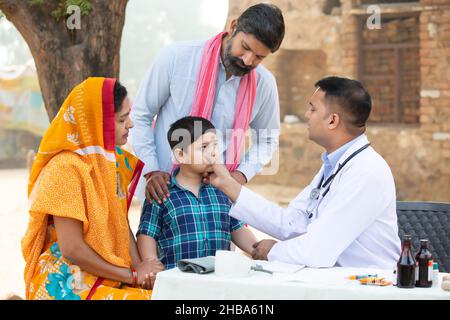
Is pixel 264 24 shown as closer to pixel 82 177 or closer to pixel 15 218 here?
pixel 82 177

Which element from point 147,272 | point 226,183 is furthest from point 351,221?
point 147,272

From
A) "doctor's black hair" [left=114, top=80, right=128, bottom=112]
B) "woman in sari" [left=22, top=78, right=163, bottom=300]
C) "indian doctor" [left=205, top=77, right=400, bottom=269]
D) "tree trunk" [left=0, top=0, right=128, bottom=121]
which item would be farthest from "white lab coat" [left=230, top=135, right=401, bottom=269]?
"tree trunk" [left=0, top=0, right=128, bottom=121]

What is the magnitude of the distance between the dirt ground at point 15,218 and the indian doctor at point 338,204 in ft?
11.8

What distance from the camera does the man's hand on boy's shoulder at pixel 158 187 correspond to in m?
3.48

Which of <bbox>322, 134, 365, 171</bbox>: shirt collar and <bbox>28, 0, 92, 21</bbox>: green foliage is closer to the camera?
<bbox>322, 134, 365, 171</bbox>: shirt collar

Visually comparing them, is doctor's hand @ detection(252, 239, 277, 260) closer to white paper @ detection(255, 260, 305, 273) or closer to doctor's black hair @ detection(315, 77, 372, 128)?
white paper @ detection(255, 260, 305, 273)

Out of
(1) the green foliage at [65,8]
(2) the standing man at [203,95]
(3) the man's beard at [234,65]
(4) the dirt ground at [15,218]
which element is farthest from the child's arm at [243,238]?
(4) the dirt ground at [15,218]

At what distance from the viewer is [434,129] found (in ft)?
34.3

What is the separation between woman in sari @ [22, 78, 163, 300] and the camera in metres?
3.12

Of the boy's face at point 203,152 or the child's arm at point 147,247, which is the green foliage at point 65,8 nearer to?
the boy's face at point 203,152

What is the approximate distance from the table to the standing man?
1.04 metres

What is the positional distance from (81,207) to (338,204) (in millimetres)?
985
